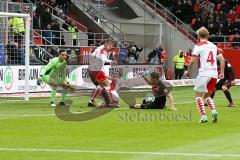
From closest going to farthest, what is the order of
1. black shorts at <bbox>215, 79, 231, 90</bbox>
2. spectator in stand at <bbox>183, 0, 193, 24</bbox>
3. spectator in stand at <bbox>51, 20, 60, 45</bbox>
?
black shorts at <bbox>215, 79, 231, 90</bbox> → spectator in stand at <bbox>51, 20, 60, 45</bbox> → spectator in stand at <bbox>183, 0, 193, 24</bbox>

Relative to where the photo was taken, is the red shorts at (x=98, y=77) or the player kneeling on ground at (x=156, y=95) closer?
the player kneeling on ground at (x=156, y=95)

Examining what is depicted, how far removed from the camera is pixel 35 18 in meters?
39.1

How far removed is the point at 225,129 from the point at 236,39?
3378 cm

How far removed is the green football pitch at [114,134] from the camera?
1167 cm

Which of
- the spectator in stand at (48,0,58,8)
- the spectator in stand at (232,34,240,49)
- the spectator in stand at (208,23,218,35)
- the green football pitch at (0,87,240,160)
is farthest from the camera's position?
the spectator in stand at (208,23,218,35)

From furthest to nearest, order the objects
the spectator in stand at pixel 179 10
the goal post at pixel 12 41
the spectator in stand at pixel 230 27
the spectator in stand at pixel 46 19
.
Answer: the spectator in stand at pixel 179 10
the spectator in stand at pixel 230 27
the spectator in stand at pixel 46 19
the goal post at pixel 12 41

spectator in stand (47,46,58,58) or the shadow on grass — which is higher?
spectator in stand (47,46,58,58)

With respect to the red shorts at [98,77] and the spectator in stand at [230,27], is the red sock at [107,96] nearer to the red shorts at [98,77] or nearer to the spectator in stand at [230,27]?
the red shorts at [98,77]

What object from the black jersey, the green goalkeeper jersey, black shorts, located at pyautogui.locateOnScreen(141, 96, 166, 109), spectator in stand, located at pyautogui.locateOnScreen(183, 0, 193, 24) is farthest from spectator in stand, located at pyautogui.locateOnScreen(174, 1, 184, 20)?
the black jersey

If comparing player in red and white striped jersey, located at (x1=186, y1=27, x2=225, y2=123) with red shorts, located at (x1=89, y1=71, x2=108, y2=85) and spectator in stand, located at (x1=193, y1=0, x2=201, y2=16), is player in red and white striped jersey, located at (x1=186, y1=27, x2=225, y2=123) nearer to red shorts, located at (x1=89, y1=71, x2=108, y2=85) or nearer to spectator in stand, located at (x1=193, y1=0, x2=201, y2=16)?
red shorts, located at (x1=89, y1=71, x2=108, y2=85)

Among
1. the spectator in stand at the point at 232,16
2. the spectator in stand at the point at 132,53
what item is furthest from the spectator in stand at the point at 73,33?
the spectator in stand at the point at 232,16

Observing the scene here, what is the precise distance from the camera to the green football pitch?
11672 mm

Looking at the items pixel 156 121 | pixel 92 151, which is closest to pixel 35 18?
pixel 156 121

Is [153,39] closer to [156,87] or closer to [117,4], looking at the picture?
[117,4]
